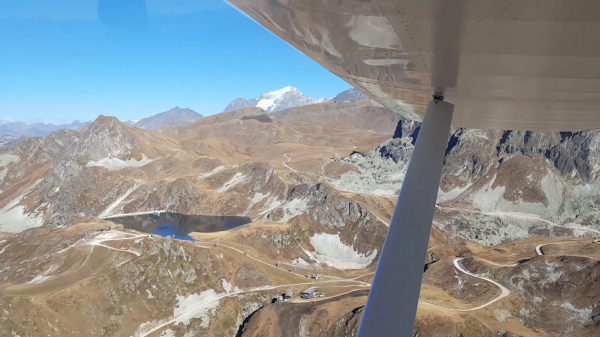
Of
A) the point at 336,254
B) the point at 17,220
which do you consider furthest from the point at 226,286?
the point at 17,220

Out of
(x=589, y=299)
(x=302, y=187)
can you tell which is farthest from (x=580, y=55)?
(x=302, y=187)

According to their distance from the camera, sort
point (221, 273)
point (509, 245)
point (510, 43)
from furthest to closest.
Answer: point (509, 245) < point (221, 273) < point (510, 43)

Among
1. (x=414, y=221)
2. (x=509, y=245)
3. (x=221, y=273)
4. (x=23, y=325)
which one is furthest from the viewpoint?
(x=509, y=245)

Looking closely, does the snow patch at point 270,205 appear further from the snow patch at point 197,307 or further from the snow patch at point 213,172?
the snow patch at point 197,307

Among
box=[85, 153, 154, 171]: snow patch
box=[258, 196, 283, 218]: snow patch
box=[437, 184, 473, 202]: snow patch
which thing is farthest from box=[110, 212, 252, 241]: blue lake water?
box=[437, 184, 473, 202]: snow patch

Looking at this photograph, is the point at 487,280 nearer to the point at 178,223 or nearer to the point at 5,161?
the point at 178,223

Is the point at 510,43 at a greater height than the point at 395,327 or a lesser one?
greater

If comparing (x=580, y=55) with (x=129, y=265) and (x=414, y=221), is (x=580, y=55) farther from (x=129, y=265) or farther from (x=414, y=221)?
(x=129, y=265)

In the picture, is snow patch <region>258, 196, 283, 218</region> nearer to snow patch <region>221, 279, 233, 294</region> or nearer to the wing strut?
snow patch <region>221, 279, 233, 294</region>
